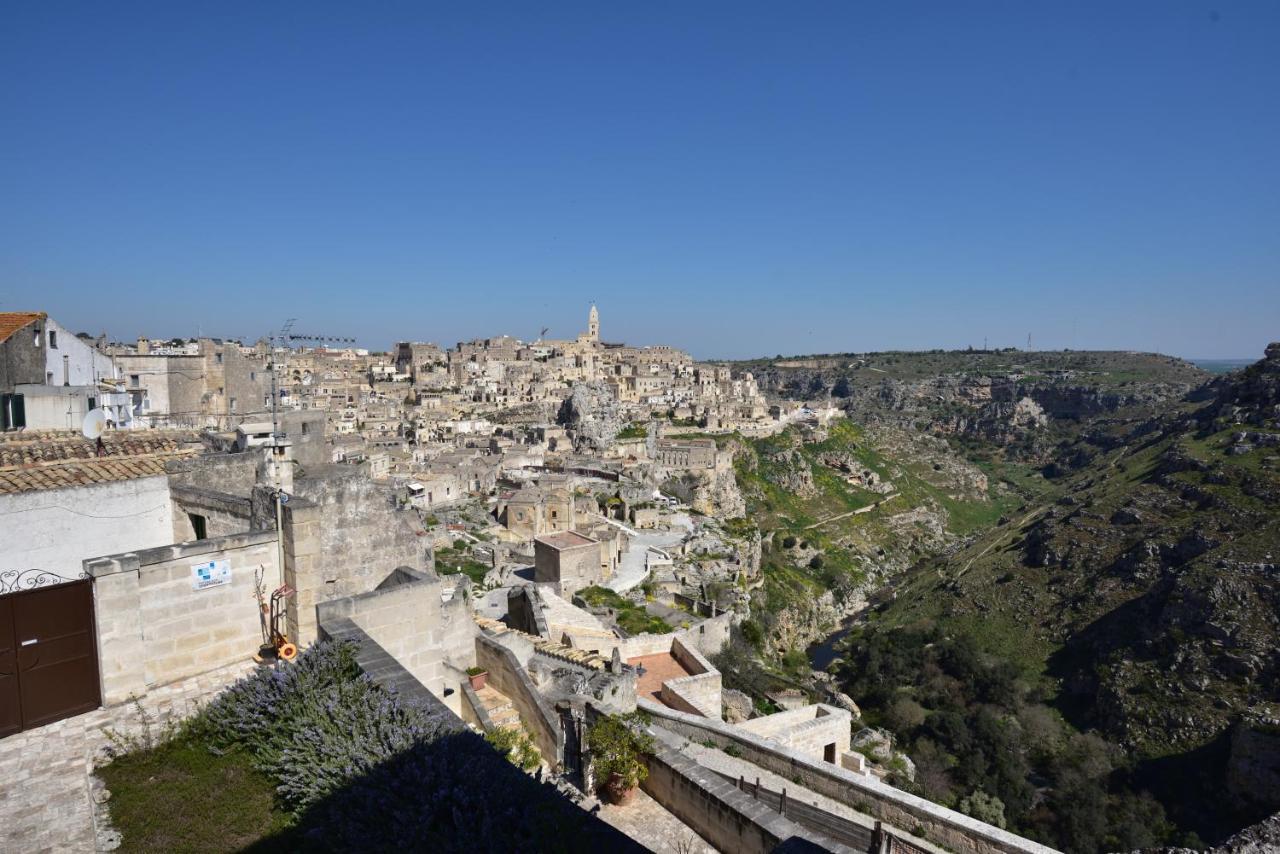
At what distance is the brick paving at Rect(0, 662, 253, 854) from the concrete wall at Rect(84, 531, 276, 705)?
16 centimetres

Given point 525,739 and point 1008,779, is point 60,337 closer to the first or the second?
point 525,739

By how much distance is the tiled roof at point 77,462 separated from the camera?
6504 millimetres

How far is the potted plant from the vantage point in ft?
22.8

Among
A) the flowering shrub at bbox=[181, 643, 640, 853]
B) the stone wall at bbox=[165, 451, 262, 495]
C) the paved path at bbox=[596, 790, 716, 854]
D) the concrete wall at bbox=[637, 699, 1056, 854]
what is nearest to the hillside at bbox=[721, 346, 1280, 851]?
the concrete wall at bbox=[637, 699, 1056, 854]

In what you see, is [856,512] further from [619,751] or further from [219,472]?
[219,472]

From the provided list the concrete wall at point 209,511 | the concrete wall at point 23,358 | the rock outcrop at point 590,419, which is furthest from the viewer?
the rock outcrop at point 590,419

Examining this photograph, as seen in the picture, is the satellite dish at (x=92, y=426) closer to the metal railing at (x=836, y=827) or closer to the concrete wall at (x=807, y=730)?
the metal railing at (x=836, y=827)

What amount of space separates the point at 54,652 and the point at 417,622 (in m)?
2.79

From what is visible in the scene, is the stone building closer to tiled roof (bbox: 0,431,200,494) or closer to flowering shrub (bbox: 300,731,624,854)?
tiled roof (bbox: 0,431,200,494)

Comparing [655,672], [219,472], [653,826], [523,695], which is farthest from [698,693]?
[219,472]

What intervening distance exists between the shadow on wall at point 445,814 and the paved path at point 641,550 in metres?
22.2

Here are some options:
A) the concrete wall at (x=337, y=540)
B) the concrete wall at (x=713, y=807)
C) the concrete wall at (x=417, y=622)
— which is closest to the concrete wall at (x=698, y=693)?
the concrete wall at (x=713, y=807)

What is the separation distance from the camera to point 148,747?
480cm

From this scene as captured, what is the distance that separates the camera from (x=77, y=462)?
7152mm
